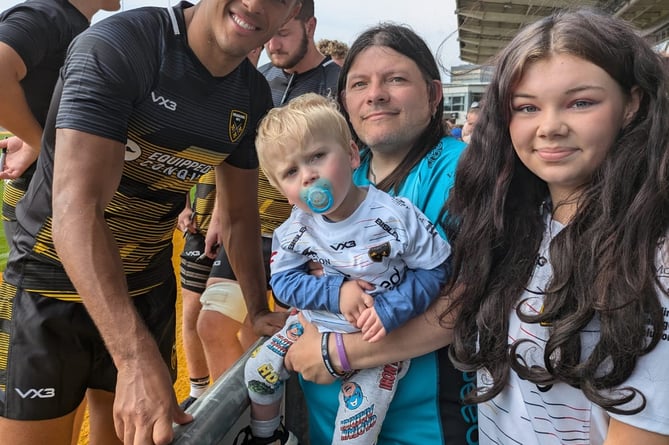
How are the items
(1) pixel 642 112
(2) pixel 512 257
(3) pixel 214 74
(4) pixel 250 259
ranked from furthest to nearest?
(4) pixel 250 259 < (3) pixel 214 74 < (2) pixel 512 257 < (1) pixel 642 112

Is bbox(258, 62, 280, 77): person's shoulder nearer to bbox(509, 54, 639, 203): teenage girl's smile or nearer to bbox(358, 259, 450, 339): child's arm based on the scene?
bbox(358, 259, 450, 339): child's arm

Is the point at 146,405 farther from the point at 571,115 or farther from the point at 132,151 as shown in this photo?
the point at 571,115

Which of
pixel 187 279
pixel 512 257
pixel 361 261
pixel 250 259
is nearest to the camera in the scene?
pixel 512 257

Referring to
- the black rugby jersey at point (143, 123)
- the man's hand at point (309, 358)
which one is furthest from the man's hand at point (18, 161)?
the man's hand at point (309, 358)

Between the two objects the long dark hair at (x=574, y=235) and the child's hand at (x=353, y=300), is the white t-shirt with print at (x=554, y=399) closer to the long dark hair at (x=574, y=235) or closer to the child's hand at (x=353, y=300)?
the long dark hair at (x=574, y=235)

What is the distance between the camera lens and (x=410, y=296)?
1281 mm

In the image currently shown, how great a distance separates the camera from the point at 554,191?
119cm

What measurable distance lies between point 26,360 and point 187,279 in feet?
5.43

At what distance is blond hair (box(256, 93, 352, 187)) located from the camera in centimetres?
134

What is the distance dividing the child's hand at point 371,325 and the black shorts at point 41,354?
121cm

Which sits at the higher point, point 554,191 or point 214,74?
point 214,74

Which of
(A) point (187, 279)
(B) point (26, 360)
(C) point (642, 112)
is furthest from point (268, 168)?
(A) point (187, 279)

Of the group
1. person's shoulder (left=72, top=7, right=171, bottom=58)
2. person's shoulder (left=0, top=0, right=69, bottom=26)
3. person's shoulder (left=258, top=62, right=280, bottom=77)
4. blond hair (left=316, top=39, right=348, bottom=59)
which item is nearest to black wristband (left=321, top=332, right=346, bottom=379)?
person's shoulder (left=72, top=7, right=171, bottom=58)

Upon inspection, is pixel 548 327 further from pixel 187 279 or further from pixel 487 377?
pixel 187 279
